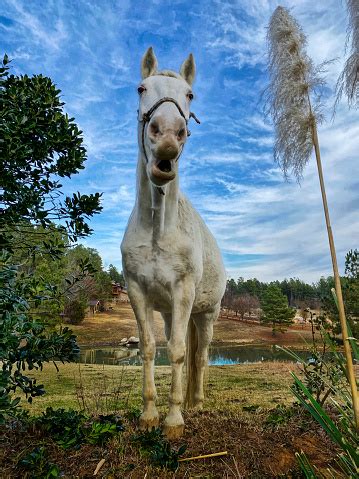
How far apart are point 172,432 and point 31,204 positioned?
233 centimetres

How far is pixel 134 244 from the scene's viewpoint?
11.1ft

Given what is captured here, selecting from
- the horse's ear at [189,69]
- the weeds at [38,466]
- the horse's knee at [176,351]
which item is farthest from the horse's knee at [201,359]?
the horse's ear at [189,69]

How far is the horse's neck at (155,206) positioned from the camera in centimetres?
331

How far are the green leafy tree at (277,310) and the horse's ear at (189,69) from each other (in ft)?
149

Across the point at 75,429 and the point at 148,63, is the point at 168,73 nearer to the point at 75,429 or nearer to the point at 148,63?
the point at 148,63

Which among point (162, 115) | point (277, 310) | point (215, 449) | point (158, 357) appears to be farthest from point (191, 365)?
point (277, 310)

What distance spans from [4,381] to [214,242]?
3519 mm

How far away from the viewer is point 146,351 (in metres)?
3.43

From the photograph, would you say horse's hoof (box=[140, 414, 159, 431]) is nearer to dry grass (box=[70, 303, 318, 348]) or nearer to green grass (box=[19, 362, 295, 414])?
green grass (box=[19, 362, 295, 414])

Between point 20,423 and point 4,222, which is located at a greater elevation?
point 4,222

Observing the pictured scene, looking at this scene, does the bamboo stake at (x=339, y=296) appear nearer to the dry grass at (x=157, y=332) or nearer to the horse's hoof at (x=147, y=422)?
the horse's hoof at (x=147, y=422)

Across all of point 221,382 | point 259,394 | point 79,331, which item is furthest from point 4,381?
point 79,331

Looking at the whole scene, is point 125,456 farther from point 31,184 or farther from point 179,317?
point 31,184

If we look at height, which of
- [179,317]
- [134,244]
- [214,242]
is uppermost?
[214,242]
